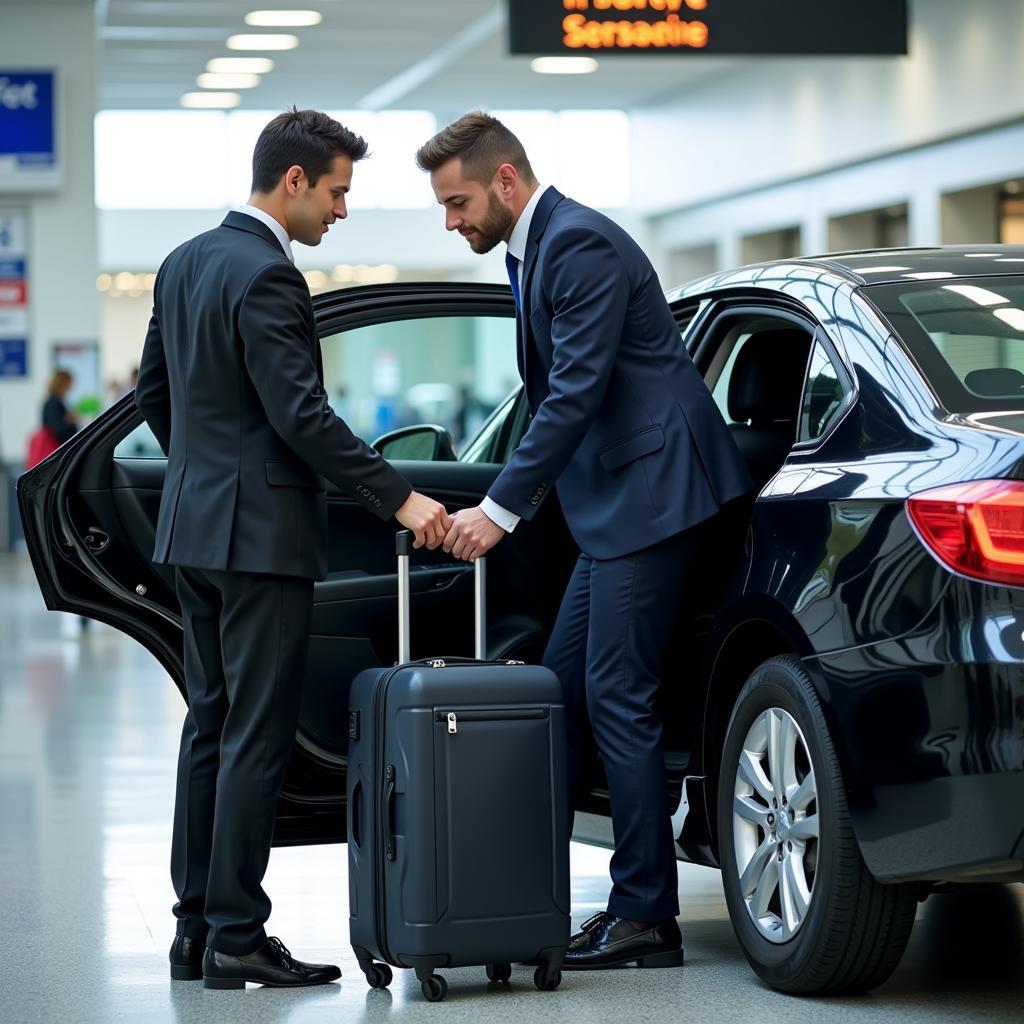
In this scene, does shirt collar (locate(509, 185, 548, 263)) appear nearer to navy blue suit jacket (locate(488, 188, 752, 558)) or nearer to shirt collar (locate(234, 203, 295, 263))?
navy blue suit jacket (locate(488, 188, 752, 558))

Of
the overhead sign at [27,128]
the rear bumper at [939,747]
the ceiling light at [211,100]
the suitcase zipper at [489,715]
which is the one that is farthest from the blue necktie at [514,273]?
the ceiling light at [211,100]

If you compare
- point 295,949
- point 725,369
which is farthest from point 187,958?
point 725,369

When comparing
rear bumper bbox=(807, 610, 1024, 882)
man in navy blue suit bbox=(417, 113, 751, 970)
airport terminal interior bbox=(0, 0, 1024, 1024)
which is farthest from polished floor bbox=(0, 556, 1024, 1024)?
rear bumper bbox=(807, 610, 1024, 882)

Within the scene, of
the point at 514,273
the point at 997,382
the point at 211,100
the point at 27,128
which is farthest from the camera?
the point at 211,100

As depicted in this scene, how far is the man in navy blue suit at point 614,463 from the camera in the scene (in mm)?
3875

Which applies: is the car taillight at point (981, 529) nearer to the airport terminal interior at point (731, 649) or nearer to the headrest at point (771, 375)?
the airport terminal interior at point (731, 649)

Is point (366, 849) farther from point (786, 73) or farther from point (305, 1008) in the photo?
point (786, 73)

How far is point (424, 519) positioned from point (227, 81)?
61.1 ft

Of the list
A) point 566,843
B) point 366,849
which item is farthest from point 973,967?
point 366,849

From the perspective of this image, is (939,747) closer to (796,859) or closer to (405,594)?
(796,859)

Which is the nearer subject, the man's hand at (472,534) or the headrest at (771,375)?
the man's hand at (472,534)

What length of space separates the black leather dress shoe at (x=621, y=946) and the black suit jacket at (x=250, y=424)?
0.93m

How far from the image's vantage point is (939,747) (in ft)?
10.3

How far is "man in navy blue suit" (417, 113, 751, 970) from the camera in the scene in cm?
388
